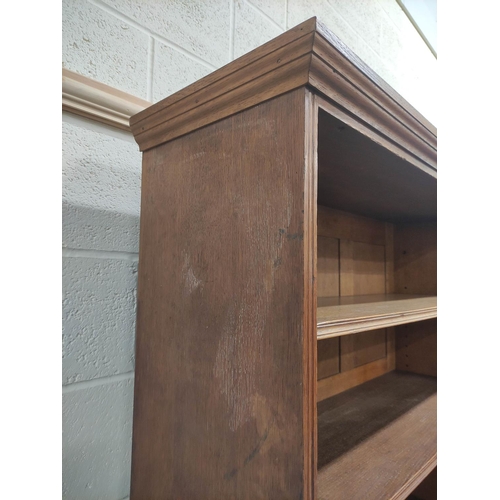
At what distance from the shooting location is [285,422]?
427 mm

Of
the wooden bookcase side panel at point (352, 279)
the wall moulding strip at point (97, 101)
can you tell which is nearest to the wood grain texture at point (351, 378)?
the wooden bookcase side panel at point (352, 279)

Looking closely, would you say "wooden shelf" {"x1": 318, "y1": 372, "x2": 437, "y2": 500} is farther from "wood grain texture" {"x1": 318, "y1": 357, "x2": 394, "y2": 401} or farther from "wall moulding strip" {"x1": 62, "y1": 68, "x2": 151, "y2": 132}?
"wall moulding strip" {"x1": 62, "y1": 68, "x2": 151, "y2": 132}

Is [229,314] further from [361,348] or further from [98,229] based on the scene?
[361,348]

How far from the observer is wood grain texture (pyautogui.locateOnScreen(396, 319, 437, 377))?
122 cm

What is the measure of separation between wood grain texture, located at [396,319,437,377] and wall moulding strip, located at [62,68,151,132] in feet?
3.55

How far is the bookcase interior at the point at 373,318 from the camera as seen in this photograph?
576 millimetres

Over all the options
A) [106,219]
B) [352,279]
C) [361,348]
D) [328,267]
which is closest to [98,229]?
[106,219]

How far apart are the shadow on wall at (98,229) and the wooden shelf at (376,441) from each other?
0.53m

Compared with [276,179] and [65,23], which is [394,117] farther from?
[65,23]

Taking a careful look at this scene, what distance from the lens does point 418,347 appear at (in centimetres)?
125
